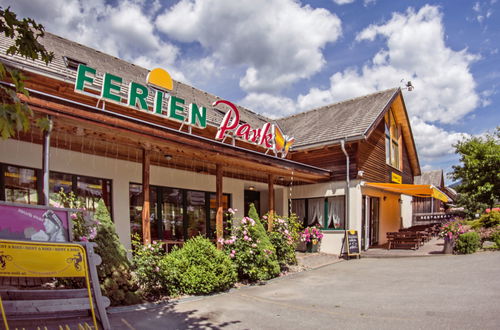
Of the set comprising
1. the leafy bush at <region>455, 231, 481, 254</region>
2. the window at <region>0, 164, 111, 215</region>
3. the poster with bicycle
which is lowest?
the leafy bush at <region>455, 231, 481, 254</region>

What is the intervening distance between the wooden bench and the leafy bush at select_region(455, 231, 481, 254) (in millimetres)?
2149

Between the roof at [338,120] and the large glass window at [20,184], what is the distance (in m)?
10.6

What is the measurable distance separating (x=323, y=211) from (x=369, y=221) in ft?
8.58

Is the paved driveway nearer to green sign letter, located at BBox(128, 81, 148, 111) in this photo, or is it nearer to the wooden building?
the wooden building

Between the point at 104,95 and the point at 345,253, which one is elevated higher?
the point at 104,95

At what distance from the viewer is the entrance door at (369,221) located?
49.5 feet

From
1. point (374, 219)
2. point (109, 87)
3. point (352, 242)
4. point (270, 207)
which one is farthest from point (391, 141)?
point (109, 87)

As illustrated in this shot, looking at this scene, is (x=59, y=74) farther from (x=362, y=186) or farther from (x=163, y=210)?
(x=362, y=186)

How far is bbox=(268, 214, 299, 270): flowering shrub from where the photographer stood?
10.5 m

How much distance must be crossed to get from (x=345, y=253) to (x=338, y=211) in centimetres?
185

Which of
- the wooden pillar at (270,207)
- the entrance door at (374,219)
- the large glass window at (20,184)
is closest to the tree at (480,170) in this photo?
the entrance door at (374,219)

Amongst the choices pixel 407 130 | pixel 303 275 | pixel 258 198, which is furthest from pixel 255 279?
pixel 407 130

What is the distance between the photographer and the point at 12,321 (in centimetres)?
469

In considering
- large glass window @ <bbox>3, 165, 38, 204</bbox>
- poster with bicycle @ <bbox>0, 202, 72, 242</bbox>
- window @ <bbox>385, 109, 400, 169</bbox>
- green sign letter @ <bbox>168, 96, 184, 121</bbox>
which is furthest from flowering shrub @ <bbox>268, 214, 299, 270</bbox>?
window @ <bbox>385, 109, 400, 169</bbox>
